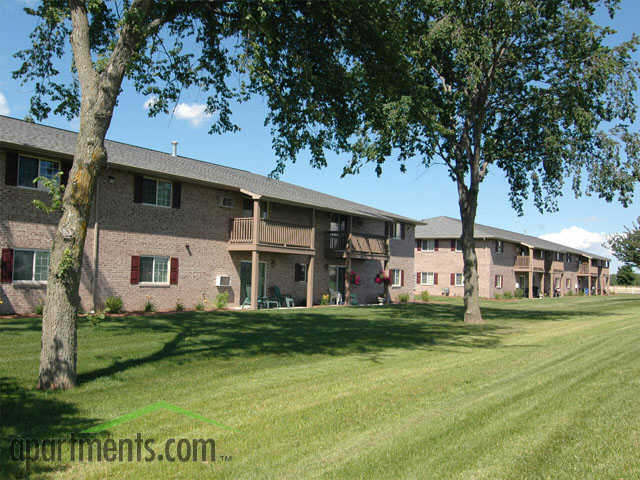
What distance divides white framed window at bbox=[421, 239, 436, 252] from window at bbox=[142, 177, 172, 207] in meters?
30.0

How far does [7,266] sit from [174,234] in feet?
21.3

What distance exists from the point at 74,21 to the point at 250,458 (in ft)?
24.5

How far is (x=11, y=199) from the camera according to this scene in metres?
16.8

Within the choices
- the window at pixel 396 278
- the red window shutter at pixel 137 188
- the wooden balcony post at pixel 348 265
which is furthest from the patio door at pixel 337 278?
the red window shutter at pixel 137 188

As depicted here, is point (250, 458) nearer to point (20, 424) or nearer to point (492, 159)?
point (20, 424)

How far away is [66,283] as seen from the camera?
7773 mm

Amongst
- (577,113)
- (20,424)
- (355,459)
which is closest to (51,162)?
(20,424)

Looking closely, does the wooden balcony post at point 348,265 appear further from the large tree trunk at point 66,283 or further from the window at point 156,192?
the large tree trunk at point 66,283

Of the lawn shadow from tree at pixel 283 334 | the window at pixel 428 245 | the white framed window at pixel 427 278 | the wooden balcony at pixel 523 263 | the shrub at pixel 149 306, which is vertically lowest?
the lawn shadow from tree at pixel 283 334

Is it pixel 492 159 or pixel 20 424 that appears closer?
pixel 20 424

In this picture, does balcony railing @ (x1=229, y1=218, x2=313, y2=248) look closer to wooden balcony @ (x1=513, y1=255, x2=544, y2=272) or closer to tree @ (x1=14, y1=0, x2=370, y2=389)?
tree @ (x1=14, y1=0, x2=370, y2=389)

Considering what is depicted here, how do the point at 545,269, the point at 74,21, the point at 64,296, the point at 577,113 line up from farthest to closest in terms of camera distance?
the point at 545,269 → the point at 577,113 → the point at 74,21 → the point at 64,296

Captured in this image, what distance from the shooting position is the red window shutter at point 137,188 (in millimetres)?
20094

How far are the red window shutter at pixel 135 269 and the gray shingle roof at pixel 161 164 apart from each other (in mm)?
3365
